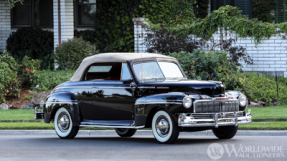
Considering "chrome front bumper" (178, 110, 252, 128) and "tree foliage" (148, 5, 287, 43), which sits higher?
"tree foliage" (148, 5, 287, 43)

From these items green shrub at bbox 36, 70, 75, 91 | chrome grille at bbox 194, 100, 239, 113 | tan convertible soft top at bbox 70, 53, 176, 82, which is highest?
tan convertible soft top at bbox 70, 53, 176, 82

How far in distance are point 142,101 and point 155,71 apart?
39.5 inches

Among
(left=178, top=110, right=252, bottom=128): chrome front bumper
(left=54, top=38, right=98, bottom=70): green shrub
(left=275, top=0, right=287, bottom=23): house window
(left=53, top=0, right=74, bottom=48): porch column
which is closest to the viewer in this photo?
(left=178, top=110, right=252, bottom=128): chrome front bumper

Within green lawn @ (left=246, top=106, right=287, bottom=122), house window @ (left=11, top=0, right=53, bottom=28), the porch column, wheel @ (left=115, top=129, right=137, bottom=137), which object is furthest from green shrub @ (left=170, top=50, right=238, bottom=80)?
house window @ (left=11, top=0, right=53, bottom=28)

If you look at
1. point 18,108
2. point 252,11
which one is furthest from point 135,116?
point 252,11

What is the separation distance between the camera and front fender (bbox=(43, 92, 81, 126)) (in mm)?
11102

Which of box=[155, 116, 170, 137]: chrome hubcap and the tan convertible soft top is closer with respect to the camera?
box=[155, 116, 170, 137]: chrome hubcap

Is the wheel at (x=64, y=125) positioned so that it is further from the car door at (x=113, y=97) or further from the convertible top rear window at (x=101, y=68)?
the convertible top rear window at (x=101, y=68)

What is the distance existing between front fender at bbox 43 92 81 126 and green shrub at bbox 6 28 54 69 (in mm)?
14444

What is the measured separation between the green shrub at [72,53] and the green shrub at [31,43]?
354 centimetres

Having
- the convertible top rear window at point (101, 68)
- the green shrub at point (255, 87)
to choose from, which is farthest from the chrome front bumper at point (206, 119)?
the green shrub at point (255, 87)

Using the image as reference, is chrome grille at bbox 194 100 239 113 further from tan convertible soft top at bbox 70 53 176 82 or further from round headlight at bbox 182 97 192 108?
tan convertible soft top at bbox 70 53 176 82

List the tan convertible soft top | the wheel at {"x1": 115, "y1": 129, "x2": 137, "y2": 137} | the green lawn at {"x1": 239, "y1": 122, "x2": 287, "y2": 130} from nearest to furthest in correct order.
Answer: the tan convertible soft top, the wheel at {"x1": 115, "y1": 129, "x2": 137, "y2": 137}, the green lawn at {"x1": 239, "y1": 122, "x2": 287, "y2": 130}

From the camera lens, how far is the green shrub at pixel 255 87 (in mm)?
17609
